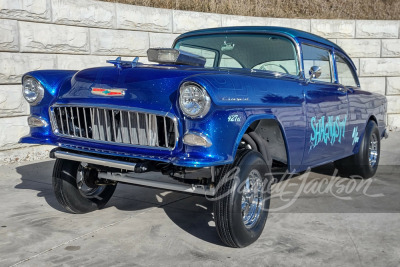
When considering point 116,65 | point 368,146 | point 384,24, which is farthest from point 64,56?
A: point 384,24

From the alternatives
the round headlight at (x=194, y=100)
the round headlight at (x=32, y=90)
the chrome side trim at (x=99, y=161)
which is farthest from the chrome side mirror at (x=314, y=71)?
the round headlight at (x=32, y=90)

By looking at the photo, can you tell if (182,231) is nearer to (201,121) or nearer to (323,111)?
(201,121)

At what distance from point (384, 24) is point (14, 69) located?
799 cm

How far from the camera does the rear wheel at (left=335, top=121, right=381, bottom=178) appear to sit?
18.7 feet

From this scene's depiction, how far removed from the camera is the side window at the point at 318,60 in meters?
4.60

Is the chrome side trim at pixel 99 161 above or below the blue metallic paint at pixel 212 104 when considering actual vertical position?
below

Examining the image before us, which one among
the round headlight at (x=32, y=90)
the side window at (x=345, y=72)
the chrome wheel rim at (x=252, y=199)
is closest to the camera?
the chrome wheel rim at (x=252, y=199)

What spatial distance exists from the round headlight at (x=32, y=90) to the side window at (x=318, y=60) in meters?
2.45

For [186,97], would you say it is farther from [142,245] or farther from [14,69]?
[14,69]

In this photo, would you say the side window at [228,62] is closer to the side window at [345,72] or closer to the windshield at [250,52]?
the windshield at [250,52]

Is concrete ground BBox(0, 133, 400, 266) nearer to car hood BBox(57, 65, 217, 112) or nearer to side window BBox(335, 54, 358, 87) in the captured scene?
car hood BBox(57, 65, 217, 112)

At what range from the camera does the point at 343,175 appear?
19.7 ft

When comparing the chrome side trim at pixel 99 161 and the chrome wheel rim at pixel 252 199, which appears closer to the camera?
the chrome side trim at pixel 99 161

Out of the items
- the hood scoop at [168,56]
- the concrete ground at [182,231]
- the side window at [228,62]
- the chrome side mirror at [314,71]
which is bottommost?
the concrete ground at [182,231]
